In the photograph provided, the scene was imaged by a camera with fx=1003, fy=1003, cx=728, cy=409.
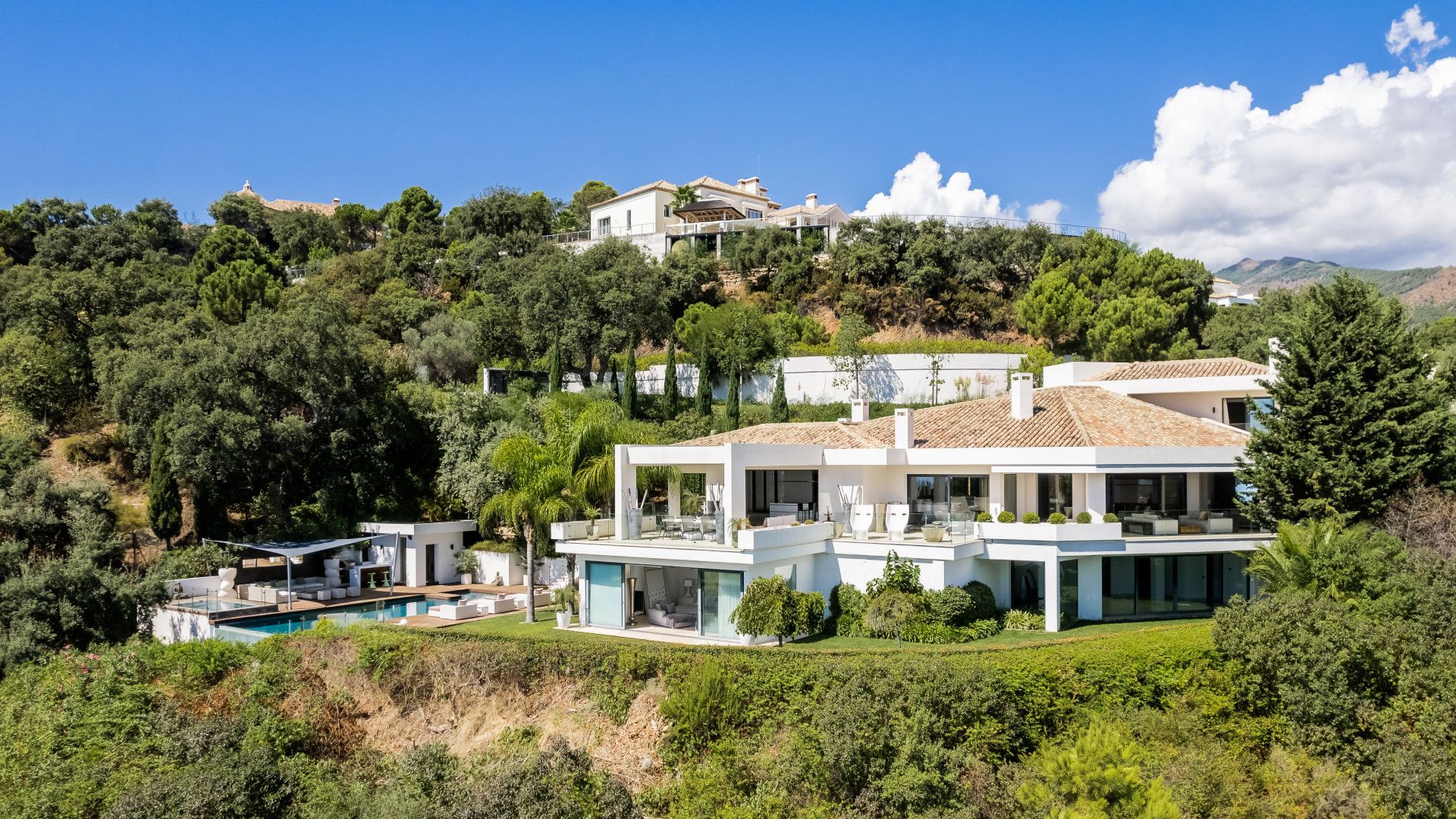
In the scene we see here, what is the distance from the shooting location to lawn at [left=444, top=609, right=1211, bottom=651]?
22312 mm

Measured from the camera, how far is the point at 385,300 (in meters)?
60.3

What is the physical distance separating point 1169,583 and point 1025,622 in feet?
15.8

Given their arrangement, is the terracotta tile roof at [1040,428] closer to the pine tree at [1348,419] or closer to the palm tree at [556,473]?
the palm tree at [556,473]

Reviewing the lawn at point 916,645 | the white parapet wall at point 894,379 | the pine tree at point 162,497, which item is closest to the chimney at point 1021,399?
the lawn at point 916,645

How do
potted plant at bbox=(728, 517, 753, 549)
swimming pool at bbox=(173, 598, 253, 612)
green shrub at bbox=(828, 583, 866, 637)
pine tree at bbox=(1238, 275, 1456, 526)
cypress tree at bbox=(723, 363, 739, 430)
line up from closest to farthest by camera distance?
pine tree at bbox=(1238, 275, 1456, 526), potted plant at bbox=(728, 517, 753, 549), green shrub at bbox=(828, 583, 866, 637), swimming pool at bbox=(173, 598, 253, 612), cypress tree at bbox=(723, 363, 739, 430)

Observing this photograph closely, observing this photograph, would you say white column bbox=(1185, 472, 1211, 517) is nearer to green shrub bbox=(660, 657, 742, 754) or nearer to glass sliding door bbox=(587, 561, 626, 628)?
green shrub bbox=(660, 657, 742, 754)

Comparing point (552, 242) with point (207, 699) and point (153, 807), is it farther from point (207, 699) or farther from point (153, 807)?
point (153, 807)

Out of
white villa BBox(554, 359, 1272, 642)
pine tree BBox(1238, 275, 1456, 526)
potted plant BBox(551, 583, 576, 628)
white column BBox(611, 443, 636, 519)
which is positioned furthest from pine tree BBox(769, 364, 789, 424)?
pine tree BBox(1238, 275, 1456, 526)

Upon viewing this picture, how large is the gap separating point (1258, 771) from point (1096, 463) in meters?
8.97

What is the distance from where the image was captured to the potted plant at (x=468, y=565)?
3628 cm

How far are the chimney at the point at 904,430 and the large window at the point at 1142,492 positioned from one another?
18.2 ft

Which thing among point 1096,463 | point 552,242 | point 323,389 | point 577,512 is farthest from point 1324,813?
point 552,242

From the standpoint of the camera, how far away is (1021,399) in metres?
30.2

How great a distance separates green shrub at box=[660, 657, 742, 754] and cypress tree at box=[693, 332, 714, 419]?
24.6 metres
